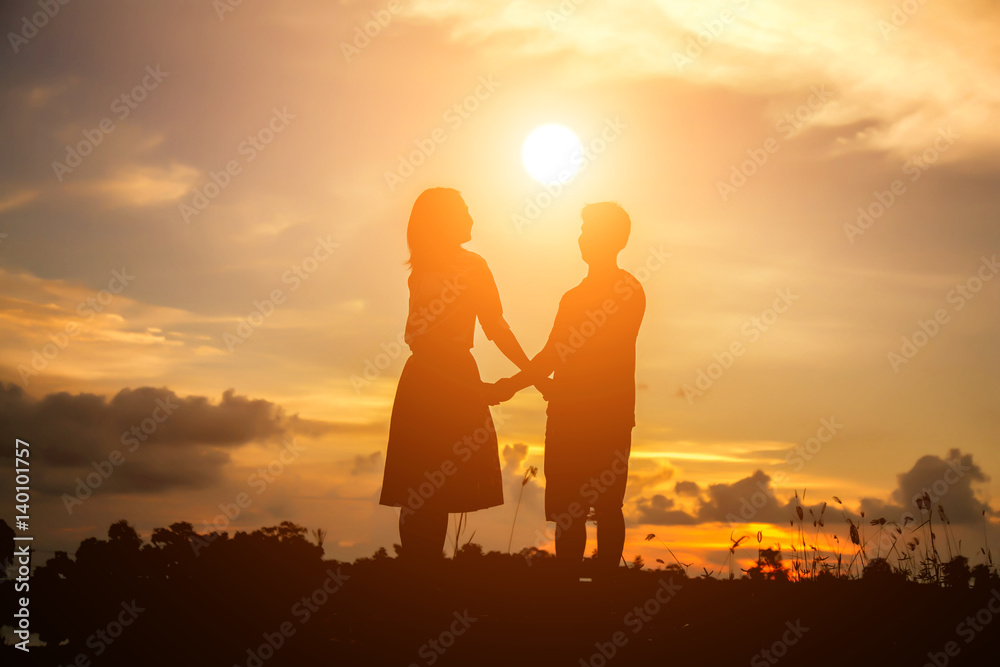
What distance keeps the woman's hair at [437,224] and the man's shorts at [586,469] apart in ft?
8.21

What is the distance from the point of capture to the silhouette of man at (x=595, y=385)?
27.1ft

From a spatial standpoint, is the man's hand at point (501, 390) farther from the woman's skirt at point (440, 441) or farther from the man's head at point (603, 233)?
the man's head at point (603, 233)

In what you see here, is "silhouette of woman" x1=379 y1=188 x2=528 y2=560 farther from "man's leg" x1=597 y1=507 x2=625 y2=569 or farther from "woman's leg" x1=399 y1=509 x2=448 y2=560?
"man's leg" x1=597 y1=507 x2=625 y2=569

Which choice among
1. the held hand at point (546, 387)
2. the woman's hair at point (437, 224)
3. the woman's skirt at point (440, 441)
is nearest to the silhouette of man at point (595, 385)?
the held hand at point (546, 387)

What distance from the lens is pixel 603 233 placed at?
8.25 m

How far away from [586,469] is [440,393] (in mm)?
2051

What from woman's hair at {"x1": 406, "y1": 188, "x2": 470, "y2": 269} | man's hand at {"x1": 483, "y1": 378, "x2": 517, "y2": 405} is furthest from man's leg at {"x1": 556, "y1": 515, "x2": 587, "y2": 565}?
woman's hair at {"x1": 406, "y1": 188, "x2": 470, "y2": 269}

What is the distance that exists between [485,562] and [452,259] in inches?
153

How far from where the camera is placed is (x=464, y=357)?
7.10m

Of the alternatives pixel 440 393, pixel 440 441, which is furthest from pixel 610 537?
pixel 440 393

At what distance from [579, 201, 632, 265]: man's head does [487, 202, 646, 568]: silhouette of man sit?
1 cm

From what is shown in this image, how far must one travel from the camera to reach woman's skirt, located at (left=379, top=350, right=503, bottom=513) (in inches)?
280

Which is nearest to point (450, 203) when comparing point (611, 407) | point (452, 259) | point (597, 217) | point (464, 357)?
point (452, 259)

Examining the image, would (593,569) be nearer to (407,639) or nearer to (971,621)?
(407,639)
